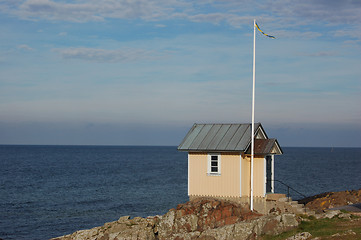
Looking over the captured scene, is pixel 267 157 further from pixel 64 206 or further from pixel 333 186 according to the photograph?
pixel 333 186

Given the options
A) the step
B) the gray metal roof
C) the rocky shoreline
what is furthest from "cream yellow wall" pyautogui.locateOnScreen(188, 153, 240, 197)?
the step

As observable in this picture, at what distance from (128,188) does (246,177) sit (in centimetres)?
4206

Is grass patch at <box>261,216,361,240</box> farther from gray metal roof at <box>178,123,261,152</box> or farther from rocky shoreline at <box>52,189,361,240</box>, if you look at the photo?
gray metal roof at <box>178,123,261,152</box>

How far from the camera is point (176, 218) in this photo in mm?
28391

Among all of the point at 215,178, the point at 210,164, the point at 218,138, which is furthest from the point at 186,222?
the point at 218,138

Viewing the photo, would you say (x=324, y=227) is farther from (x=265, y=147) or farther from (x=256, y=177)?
(x=265, y=147)

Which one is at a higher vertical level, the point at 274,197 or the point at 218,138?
the point at 218,138

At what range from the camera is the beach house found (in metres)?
30.4

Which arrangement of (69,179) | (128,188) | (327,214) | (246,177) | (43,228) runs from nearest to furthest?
(327,214)
(246,177)
(43,228)
(128,188)
(69,179)

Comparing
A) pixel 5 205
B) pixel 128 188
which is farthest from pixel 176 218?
pixel 128 188

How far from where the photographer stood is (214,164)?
103 feet

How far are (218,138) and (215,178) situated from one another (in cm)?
269

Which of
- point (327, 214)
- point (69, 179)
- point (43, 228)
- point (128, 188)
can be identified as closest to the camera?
point (327, 214)

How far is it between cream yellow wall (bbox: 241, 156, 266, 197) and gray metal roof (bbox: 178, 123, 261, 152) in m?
1.19
